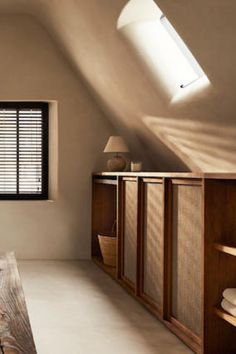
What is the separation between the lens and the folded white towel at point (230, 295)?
261 centimetres

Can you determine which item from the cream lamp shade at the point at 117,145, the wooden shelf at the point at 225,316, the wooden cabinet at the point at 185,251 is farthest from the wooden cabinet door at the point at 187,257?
the cream lamp shade at the point at 117,145

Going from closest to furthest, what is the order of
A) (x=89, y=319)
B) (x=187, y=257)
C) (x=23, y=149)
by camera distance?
(x=187, y=257) → (x=89, y=319) → (x=23, y=149)

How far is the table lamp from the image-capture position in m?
5.63

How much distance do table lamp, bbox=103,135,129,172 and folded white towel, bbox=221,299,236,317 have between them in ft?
10.0

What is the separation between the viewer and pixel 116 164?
5.70 m

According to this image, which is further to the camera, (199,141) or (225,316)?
(199,141)

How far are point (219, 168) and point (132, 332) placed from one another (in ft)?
4.60

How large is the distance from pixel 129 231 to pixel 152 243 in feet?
2.37

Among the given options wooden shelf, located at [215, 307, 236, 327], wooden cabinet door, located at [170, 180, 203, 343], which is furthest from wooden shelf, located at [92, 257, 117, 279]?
wooden shelf, located at [215, 307, 236, 327]

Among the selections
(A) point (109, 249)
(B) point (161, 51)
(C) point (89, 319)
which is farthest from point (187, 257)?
(A) point (109, 249)

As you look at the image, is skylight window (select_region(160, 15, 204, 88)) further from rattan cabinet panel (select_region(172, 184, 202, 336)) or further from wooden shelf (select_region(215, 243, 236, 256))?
wooden shelf (select_region(215, 243, 236, 256))

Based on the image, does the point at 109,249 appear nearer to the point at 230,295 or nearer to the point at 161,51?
the point at 161,51

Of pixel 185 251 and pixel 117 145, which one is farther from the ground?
pixel 117 145

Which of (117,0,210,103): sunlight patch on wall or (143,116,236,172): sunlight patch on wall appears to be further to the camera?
(117,0,210,103): sunlight patch on wall
